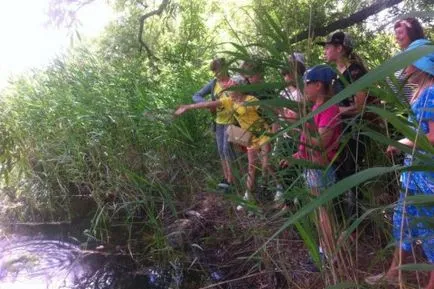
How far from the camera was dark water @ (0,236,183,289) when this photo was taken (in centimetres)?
303

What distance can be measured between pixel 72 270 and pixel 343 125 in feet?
7.79

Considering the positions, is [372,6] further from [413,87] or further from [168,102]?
[413,87]

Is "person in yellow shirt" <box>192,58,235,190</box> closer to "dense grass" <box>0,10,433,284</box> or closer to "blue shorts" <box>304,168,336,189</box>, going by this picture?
"dense grass" <box>0,10,433,284</box>

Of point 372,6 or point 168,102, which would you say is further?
point 372,6

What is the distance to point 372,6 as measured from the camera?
553 centimetres

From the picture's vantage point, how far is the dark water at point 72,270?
3029 mm

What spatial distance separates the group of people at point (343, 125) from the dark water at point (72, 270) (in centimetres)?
106

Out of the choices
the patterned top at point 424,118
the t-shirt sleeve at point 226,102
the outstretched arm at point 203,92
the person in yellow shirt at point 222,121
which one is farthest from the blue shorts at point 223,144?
the patterned top at point 424,118

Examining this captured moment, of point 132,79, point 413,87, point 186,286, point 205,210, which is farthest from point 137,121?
point 413,87

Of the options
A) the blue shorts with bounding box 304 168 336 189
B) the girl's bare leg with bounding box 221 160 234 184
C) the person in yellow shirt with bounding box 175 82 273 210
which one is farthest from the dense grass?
the blue shorts with bounding box 304 168 336 189

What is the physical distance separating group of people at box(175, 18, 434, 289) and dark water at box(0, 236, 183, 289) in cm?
106

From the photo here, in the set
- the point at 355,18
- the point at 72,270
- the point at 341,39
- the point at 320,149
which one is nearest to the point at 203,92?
the point at 341,39

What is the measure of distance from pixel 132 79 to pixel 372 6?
3.19 metres

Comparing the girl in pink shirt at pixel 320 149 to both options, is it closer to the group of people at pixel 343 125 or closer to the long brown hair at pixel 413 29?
the group of people at pixel 343 125
